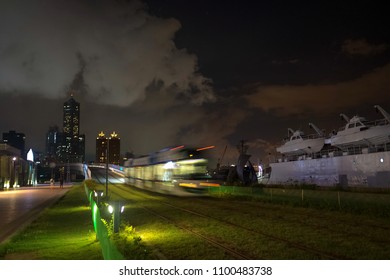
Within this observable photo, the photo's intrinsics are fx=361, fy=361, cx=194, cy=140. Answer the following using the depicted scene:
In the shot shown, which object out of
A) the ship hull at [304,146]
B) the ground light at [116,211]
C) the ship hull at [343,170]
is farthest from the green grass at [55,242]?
the ship hull at [304,146]

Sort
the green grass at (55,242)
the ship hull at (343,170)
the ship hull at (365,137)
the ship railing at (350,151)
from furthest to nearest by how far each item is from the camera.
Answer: the ship hull at (365,137) < the ship railing at (350,151) < the ship hull at (343,170) < the green grass at (55,242)

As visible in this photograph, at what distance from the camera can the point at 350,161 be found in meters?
56.9

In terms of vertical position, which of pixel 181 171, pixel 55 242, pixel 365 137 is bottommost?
pixel 55 242

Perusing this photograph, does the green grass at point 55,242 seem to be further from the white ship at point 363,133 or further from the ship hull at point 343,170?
the white ship at point 363,133

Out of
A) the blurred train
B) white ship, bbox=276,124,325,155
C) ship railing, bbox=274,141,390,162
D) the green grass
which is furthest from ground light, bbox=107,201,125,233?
white ship, bbox=276,124,325,155

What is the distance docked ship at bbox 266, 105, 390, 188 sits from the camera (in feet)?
167

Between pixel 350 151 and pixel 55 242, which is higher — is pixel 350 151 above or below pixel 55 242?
above

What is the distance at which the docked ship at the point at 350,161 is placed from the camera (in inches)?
2002

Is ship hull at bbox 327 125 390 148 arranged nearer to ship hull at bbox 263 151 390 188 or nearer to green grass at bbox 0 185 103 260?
ship hull at bbox 263 151 390 188

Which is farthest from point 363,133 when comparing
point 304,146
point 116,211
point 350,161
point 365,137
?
point 116,211

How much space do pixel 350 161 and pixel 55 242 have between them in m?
53.2

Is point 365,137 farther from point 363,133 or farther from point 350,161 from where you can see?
point 350,161

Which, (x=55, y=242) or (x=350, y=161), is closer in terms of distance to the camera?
(x=55, y=242)

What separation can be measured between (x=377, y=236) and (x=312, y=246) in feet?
10.7
